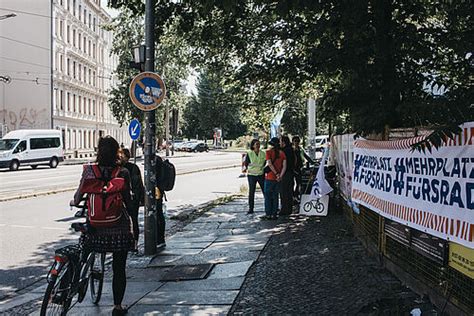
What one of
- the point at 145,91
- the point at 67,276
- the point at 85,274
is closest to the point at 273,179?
the point at 145,91

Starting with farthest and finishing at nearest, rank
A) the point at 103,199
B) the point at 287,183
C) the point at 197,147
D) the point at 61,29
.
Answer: the point at 197,147, the point at 61,29, the point at 287,183, the point at 103,199

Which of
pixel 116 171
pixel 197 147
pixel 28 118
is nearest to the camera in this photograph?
pixel 116 171

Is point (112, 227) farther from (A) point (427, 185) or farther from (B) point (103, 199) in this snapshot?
(A) point (427, 185)

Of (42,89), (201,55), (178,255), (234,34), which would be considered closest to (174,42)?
(201,55)

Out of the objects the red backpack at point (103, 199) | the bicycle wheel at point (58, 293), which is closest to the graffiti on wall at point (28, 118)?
the red backpack at point (103, 199)

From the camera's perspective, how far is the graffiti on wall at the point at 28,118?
176ft

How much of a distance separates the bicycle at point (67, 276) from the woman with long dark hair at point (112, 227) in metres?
0.14

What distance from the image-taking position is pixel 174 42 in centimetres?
1638

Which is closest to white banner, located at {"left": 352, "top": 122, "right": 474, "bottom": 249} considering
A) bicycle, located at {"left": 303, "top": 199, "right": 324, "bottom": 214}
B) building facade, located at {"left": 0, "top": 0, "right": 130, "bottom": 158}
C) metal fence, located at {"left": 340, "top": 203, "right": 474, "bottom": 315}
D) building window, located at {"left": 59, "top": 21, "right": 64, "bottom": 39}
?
metal fence, located at {"left": 340, "top": 203, "right": 474, "bottom": 315}

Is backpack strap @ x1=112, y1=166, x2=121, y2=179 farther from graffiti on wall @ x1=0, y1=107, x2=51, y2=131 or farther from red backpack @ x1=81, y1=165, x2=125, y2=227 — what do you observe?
graffiti on wall @ x1=0, y1=107, x2=51, y2=131

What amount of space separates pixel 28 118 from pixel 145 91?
48.9 meters

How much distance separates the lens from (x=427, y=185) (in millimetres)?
5195

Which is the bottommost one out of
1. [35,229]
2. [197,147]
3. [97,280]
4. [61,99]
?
[197,147]

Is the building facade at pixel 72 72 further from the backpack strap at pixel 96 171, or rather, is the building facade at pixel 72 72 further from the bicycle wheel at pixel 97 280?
the backpack strap at pixel 96 171
